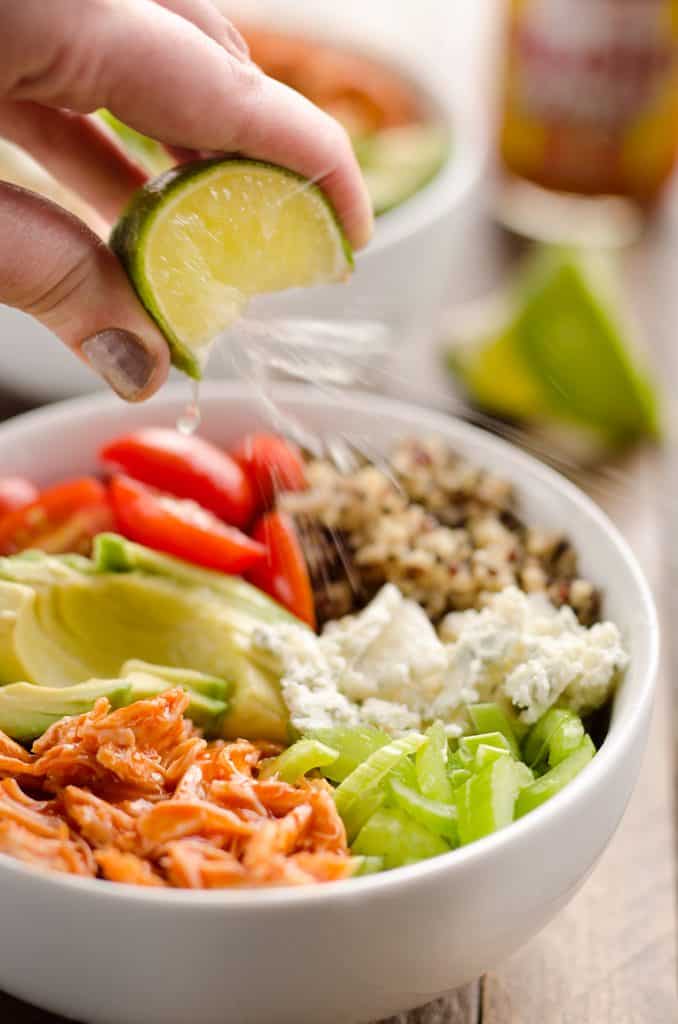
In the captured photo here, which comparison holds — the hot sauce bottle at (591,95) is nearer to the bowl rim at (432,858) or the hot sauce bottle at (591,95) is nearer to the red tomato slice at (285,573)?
the bowl rim at (432,858)

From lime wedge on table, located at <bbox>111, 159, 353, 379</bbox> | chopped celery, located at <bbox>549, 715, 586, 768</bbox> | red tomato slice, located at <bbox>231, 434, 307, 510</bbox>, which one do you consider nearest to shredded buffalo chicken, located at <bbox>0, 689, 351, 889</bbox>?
chopped celery, located at <bbox>549, 715, 586, 768</bbox>

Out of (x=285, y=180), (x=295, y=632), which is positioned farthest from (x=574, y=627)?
(x=285, y=180)

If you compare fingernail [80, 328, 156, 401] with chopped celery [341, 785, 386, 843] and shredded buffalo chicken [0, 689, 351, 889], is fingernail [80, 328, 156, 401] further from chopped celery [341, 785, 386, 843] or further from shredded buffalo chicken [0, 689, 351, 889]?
chopped celery [341, 785, 386, 843]

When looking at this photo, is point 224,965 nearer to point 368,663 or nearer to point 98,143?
point 368,663

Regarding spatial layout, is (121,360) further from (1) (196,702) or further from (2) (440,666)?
(2) (440,666)

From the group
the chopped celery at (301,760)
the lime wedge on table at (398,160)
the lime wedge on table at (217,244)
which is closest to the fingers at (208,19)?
the lime wedge on table at (217,244)

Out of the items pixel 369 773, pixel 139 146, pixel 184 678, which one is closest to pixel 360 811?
pixel 369 773
